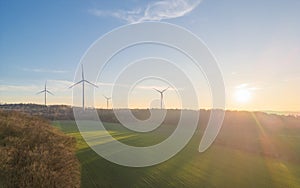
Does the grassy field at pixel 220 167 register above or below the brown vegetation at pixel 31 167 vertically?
below

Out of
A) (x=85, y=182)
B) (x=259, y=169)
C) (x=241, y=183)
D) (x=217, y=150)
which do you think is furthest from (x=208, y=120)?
(x=85, y=182)

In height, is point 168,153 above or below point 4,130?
below

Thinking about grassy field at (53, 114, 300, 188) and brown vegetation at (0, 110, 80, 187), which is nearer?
brown vegetation at (0, 110, 80, 187)

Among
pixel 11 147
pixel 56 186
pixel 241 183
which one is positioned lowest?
pixel 241 183

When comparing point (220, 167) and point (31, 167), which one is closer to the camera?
point (31, 167)

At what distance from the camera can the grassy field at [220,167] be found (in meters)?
20.8

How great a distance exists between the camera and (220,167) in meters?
26.5

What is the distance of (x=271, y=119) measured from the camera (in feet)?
184

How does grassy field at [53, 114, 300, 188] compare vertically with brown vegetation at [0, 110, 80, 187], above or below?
below

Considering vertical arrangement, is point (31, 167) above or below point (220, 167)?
above

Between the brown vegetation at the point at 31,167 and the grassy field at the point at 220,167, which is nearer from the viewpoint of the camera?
the brown vegetation at the point at 31,167

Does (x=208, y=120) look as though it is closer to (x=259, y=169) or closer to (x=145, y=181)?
(x=259, y=169)

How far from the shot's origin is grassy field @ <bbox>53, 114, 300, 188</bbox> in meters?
20.8

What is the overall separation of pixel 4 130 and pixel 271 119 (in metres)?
48.2
